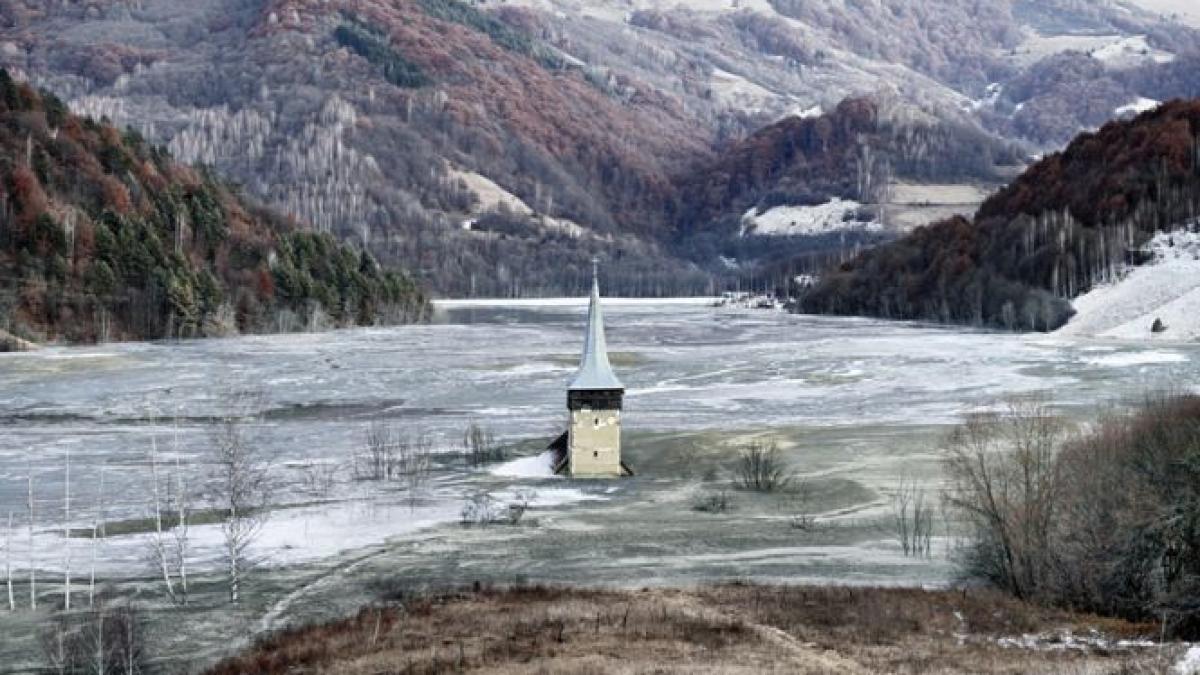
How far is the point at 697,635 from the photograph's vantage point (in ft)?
118

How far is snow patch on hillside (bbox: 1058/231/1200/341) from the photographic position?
140m

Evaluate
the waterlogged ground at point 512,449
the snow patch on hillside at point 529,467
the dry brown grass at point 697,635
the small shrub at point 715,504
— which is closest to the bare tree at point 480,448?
the waterlogged ground at point 512,449

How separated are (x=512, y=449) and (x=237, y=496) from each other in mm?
24510

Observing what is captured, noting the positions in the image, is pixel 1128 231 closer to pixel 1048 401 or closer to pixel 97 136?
pixel 1048 401

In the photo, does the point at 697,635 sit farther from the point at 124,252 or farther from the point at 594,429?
the point at 124,252

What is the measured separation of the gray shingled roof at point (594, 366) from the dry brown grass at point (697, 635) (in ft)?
74.9

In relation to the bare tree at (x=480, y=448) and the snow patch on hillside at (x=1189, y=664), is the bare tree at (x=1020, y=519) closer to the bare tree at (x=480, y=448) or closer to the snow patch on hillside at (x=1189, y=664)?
the snow patch on hillside at (x=1189, y=664)

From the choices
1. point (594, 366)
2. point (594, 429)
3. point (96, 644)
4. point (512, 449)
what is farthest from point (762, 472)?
point (96, 644)

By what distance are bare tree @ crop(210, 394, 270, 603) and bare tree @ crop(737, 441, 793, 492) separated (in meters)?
19.6

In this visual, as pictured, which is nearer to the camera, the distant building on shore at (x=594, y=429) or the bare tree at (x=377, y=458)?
the bare tree at (x=377, y=458)

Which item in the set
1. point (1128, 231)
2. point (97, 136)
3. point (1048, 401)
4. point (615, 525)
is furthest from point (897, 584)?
point (97, 136)

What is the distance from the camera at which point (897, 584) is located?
42.9 meters

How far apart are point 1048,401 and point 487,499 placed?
128ft

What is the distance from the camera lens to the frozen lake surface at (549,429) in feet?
157
